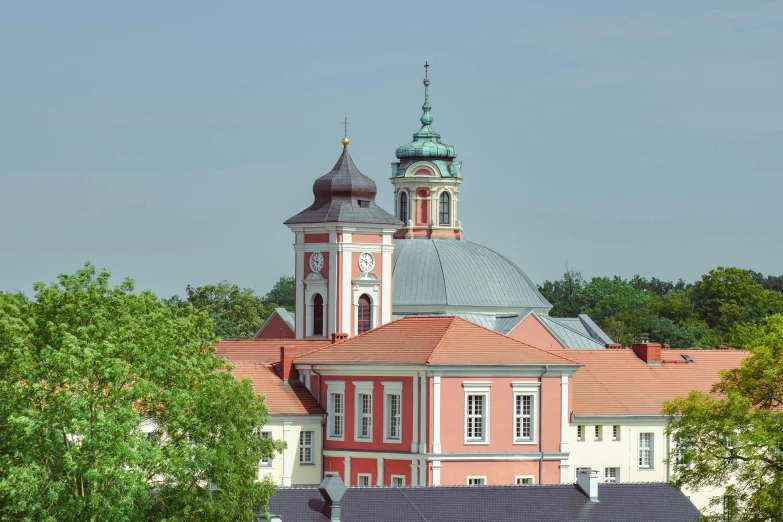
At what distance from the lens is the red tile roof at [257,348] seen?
7900cm

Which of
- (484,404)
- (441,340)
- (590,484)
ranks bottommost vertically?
(590,484)

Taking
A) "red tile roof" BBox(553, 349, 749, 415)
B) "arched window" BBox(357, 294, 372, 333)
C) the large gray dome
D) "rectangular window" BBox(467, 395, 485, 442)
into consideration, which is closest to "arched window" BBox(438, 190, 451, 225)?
the large gray dome

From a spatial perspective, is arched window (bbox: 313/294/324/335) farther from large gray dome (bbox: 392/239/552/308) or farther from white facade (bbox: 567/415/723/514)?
white facade (bbox: 567/415/723/514)

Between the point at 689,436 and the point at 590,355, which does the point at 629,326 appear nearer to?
the point at 590,355

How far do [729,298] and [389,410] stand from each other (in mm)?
75101

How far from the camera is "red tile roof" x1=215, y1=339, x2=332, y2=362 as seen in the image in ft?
259

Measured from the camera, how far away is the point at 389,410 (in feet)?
232

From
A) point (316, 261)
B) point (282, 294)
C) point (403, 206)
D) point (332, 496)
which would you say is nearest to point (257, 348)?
point (316, 261)

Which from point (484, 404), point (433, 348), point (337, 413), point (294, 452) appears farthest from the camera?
point (337, 413)

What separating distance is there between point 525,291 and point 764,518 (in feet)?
179

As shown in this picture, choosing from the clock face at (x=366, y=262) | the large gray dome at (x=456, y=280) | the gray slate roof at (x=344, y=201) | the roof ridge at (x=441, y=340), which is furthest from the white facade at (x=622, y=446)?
the large gray dome at (x=456, y=280)

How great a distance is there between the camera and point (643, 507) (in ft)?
186

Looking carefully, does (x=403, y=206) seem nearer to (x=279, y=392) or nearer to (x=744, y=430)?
(x=279, y=392)

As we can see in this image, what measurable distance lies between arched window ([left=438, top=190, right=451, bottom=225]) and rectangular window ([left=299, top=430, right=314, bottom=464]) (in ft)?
126
